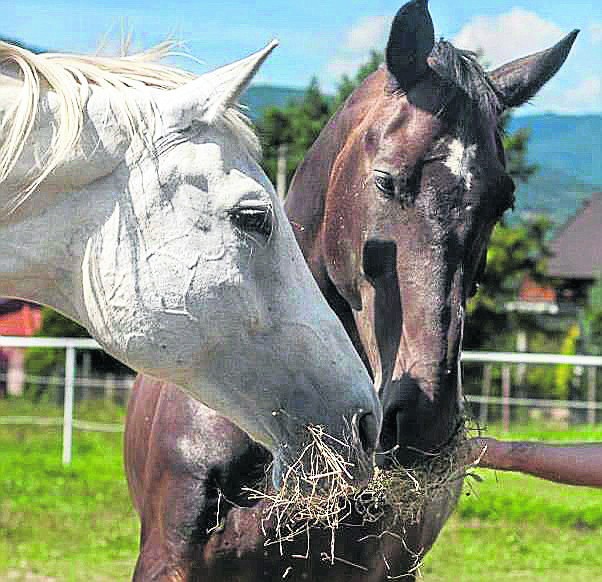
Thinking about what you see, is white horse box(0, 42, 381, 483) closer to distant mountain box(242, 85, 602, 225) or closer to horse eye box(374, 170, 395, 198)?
distant mountain box(242, 85, 602, 225)

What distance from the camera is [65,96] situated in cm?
190

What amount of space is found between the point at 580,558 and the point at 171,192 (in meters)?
5.49

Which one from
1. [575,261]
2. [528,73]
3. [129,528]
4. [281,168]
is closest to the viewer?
[528,73]

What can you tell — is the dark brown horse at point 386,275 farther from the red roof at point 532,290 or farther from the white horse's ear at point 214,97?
the red roof at point 532,290

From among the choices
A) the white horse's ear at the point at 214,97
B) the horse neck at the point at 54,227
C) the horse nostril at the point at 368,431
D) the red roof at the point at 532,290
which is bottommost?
the red roof at the point at 532,290

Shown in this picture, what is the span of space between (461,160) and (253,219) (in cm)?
77

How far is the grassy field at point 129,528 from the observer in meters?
6.37

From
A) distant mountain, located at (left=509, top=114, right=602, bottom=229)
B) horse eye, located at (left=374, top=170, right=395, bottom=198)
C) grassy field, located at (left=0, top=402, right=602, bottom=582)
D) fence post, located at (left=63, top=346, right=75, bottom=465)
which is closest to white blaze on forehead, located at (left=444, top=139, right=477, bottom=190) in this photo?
horse eye, located at (left=374, top=170, right=395, bottom=198)

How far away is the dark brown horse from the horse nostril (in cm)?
30

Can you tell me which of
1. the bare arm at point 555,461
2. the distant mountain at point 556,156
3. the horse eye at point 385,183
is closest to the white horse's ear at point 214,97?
the distant mountain at point 556,156

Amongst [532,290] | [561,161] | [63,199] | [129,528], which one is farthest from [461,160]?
[532,290]

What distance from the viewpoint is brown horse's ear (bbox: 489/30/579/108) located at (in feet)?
9.61

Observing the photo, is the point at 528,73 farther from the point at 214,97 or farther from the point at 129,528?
the point at 129,528

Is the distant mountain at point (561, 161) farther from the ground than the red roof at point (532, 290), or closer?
farther from the ground
